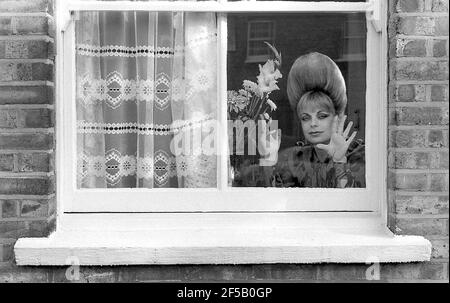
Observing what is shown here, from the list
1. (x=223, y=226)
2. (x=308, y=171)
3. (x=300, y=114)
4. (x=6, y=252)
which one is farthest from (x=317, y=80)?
(x=6, y=252)

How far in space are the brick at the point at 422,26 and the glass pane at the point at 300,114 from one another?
0.84ft

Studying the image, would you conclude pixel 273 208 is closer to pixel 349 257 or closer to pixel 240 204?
pixel 240 204

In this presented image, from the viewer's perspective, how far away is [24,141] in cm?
333

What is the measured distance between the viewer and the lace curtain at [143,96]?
3.56 m

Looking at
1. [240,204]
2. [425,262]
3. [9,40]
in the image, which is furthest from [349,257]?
[9,40]

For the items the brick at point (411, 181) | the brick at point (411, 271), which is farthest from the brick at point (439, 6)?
the brick at point (411, 271)

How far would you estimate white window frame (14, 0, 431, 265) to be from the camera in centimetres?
333

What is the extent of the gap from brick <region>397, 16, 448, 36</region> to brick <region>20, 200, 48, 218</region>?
6.16 ft

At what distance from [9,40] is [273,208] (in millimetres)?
1509

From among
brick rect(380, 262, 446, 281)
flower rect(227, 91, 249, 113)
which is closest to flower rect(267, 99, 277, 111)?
flower rect(227, 91, 249, 113)

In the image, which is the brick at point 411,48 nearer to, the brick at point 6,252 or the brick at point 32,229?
the brick at point 32,229

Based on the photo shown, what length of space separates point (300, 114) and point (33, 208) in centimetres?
139

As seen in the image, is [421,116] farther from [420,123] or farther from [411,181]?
[411,181]

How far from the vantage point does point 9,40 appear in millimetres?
3324
